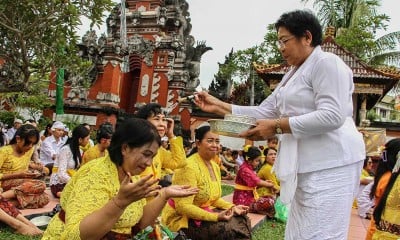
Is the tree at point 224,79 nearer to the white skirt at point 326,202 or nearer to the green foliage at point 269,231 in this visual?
the green foliage at point 269,231

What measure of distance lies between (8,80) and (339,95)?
37.8ft

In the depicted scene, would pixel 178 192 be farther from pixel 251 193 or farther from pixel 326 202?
pixel 251 193

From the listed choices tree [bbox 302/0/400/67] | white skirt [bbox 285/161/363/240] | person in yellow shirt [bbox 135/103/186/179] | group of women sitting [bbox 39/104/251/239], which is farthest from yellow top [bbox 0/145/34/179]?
tree [bbox 302/0/400/67]

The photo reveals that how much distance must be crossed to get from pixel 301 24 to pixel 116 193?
4.35 ft

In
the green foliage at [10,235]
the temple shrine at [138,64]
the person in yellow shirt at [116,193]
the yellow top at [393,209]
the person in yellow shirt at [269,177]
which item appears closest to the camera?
the person in yellow shirt at [116,193]

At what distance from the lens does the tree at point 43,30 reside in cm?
920

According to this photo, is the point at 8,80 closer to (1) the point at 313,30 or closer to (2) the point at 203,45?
(1) the point at 313,30

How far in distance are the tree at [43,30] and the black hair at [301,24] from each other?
7.35 metres

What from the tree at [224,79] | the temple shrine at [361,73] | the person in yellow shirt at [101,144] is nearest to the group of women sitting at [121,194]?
the person in yellow shirt at [101,144]

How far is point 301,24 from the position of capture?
244 cm

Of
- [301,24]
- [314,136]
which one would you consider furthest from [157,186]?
[301,24]

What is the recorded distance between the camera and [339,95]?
227cm

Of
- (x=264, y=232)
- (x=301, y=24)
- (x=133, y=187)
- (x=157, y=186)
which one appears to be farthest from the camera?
(x=264, y=232)

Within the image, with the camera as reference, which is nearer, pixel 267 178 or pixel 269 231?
pixel 269 231
